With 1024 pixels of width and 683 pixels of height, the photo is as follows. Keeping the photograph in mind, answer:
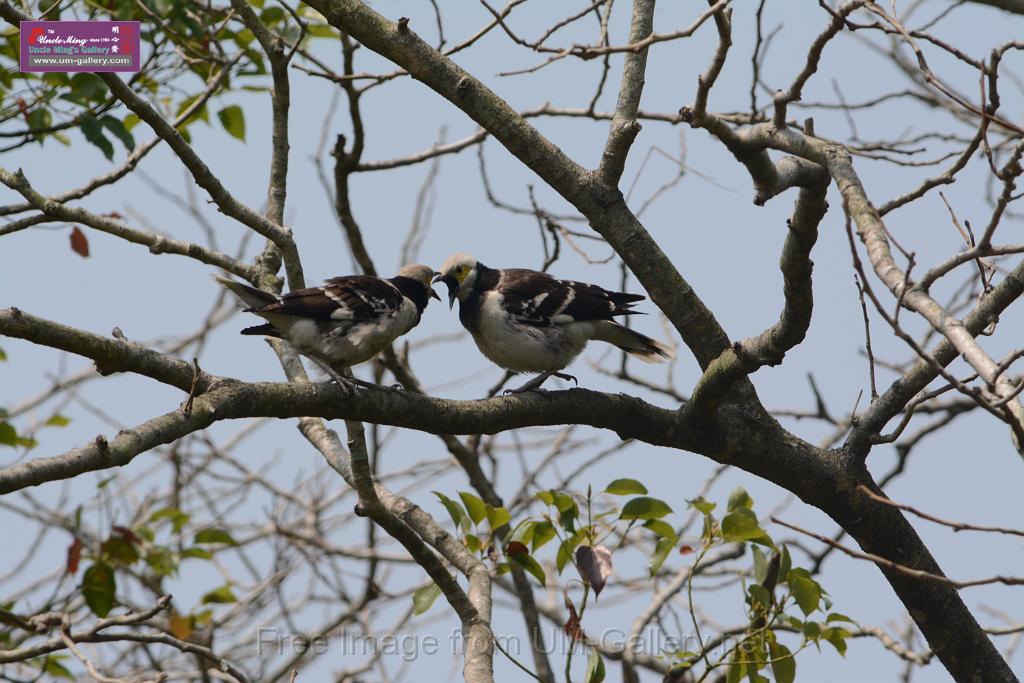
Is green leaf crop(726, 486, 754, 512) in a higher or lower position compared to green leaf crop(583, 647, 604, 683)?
higher

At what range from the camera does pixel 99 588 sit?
5.00 m

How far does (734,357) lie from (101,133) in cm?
320

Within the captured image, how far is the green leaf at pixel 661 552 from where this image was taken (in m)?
3.96

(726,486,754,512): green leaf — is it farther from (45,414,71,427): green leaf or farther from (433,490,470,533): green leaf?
(45,414,71,427): green leaf

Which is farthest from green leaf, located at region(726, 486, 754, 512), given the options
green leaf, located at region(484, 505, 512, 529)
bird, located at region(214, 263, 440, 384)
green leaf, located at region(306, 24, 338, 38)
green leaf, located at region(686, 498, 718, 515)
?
green leaf, located at region(306, 24, 338, 38)

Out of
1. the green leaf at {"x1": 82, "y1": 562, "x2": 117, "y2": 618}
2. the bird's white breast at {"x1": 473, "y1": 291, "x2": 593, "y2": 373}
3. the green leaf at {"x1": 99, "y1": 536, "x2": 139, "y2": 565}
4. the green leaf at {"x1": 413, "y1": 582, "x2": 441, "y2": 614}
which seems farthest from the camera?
the bird's white breast at {"x1": 473, "y1": 291, "x2": 593, "y2": 373}

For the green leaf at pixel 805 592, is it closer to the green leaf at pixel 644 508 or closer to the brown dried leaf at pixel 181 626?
the green leaf at pixel 644 508

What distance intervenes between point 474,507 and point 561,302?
230 cm

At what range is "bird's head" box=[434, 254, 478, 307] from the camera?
6.59 m

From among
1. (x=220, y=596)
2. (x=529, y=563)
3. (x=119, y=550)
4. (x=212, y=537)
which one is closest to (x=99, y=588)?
(x=119, y=550)

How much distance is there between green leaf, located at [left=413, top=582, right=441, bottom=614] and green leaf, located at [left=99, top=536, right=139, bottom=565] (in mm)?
1915

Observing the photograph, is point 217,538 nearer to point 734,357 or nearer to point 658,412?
point 658,412

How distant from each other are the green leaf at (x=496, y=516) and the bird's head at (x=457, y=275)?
2.62 m

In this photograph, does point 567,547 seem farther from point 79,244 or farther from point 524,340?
point 79,244
